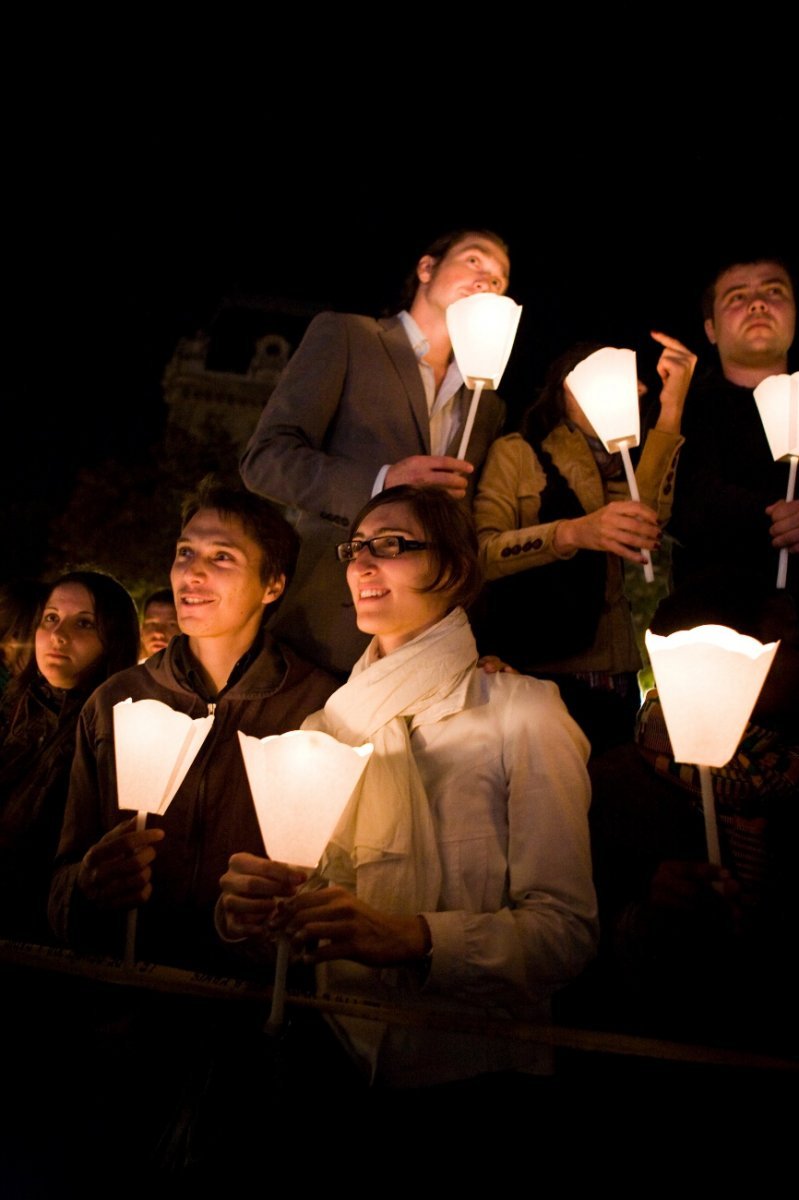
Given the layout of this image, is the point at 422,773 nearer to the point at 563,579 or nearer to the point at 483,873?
the point at 483,873

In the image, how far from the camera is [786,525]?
9.16 ft

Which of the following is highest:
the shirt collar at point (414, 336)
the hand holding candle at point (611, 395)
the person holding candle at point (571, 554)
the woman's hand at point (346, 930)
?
the shirt collar at point (414, 336)

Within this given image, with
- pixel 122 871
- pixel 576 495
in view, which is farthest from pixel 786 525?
pixel 122 871

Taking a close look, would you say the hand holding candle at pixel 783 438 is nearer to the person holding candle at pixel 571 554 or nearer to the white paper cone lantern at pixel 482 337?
the person holding candle at pixel 571 554

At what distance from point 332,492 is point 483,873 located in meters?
1.50

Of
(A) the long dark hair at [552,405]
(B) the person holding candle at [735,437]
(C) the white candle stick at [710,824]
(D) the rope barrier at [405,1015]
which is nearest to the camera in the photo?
(D) the rope barrier at [405,1015]

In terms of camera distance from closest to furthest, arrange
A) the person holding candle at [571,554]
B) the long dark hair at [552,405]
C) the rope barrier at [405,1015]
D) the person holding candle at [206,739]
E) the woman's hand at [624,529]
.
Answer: the rope barrier at [405,1015] < the person holding candle at [206,739] < the woman's hand at [624,529] < the person holding candle at [571,554] < the long dark hair at [552,405]

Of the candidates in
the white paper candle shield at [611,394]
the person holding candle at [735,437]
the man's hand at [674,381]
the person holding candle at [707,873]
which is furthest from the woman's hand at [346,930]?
the man's hand at [674,381]

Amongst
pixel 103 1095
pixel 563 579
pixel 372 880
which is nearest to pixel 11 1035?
pixel 103 1095

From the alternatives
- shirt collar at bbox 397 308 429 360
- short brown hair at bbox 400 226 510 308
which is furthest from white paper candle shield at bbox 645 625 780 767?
short brown hair at bbox 400 226 510 308

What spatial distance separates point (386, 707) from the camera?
8.21 feet

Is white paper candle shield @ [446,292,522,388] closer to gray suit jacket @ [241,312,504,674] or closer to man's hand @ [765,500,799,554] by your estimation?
gray suit jacket @ [241,312,504,674]

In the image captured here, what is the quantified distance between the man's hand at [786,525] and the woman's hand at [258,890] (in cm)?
191

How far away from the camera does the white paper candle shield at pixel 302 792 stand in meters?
1.94
